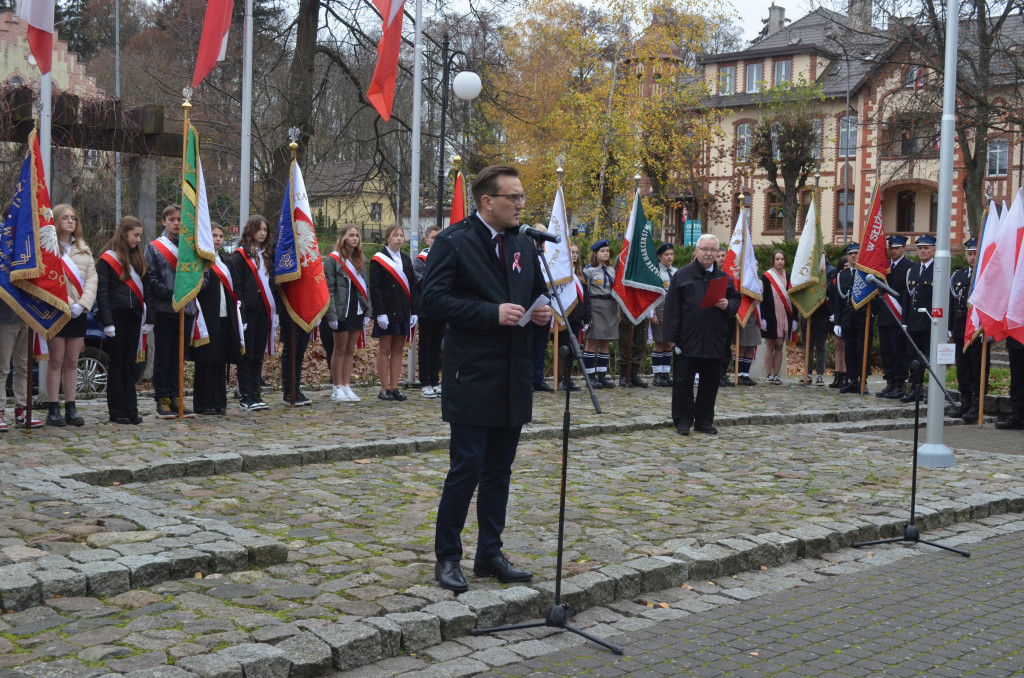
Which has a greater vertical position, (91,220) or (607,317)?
(91,220)

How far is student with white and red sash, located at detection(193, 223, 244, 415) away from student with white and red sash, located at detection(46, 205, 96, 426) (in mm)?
1297

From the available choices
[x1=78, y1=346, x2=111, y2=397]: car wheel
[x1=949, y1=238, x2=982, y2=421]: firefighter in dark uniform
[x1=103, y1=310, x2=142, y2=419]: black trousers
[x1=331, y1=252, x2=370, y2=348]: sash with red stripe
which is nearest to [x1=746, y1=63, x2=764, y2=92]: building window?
[x1=949, y1=238, x2=982, y2=421]: firefighter in dark uniform

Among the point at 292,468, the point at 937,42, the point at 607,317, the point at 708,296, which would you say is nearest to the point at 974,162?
the point at 937,42

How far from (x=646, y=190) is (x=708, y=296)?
52.2 m

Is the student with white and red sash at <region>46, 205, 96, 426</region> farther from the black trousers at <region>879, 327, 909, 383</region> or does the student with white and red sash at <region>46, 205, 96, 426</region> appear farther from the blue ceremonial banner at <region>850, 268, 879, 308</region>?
the black trousers at <region>879, 327, 909, 383</region>

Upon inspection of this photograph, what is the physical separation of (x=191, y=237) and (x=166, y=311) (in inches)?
31.6

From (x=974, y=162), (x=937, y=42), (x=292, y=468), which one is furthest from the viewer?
(x=974, y=162)

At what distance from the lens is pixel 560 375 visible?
16.7m

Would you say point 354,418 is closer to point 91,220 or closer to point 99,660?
point 99,660

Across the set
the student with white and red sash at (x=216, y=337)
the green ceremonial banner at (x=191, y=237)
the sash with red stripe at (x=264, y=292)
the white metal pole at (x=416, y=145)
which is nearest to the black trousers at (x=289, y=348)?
the sash with red stripe at (x=264, y=292)

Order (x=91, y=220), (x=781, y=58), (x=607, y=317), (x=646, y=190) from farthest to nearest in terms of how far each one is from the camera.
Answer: (x=781, y=58)
(x=646, y=190)
(x=91, y=220)
(x=607, y=317)

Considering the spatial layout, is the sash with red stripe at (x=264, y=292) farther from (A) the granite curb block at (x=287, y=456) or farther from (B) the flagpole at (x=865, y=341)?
(B) the flagpole at (x=865, y=341)

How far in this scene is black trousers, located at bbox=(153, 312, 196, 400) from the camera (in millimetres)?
11352

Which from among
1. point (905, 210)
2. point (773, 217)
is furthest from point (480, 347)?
point (773, 217)
